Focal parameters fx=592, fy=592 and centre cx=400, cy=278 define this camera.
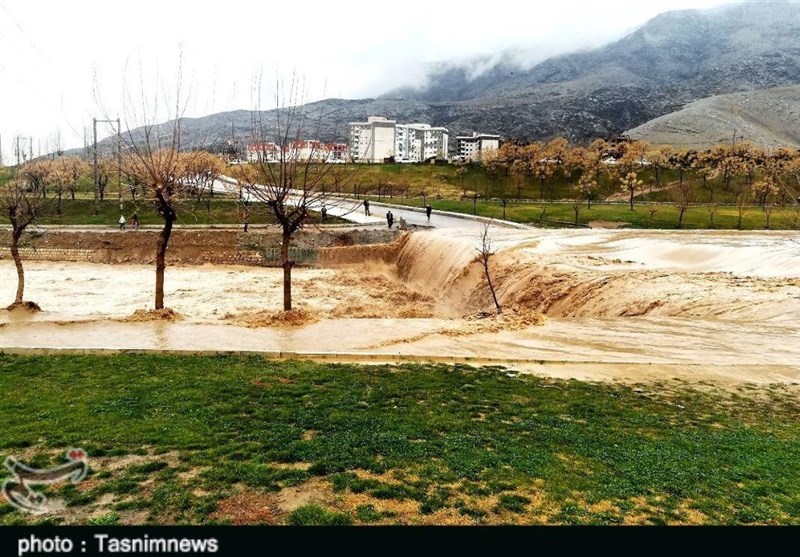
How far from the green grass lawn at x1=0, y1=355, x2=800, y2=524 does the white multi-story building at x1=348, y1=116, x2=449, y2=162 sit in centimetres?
15229

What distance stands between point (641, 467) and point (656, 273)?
18.1m

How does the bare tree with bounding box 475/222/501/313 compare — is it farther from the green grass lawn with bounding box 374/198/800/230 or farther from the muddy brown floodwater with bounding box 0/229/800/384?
the green grass lawn with bounding box 374/198/800/230

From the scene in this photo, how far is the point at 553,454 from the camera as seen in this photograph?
8234 mm

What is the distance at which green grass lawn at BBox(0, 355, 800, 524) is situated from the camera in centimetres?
663

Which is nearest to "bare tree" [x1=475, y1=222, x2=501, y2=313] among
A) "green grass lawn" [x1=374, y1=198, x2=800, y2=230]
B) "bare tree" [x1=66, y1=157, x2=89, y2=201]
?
"green grass lawn" [x1=374, y1=198, x2=800, y2=230]

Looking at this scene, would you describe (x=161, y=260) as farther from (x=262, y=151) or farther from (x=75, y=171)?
(x=75, y=171)

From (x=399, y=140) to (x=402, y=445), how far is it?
179 meters

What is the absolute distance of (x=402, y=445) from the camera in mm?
8398

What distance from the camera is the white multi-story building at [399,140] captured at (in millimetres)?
165500

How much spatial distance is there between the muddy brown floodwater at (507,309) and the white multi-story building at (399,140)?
128885 mm

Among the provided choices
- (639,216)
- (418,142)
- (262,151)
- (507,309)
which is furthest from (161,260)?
(418,142)

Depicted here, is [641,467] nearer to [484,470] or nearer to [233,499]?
[484,470]
